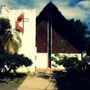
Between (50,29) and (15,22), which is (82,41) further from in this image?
(15,22)

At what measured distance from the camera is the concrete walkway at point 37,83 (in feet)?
69.3

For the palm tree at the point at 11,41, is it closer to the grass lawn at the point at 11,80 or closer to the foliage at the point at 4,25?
the foliage at the point at 4,25

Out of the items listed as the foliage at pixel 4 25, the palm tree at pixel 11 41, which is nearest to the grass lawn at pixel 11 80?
the palm tree at pixel 11 41

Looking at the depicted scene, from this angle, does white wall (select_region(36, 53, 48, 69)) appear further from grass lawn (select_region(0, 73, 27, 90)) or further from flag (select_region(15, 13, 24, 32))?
grass lawn (select_region(0, 73, 27, 90))

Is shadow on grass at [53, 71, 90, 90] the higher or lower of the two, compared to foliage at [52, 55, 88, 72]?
lower

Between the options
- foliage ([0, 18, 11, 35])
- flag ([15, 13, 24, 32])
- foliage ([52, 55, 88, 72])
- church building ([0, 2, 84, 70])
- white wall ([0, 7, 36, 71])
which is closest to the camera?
foliage ([52, 55, 88, 72])

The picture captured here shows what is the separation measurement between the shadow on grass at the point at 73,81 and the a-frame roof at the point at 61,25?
6975 mm

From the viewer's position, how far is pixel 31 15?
27.7 meters

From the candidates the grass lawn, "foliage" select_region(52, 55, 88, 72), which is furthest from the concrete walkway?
"foliage" select_region(52, 55, 88, 72)

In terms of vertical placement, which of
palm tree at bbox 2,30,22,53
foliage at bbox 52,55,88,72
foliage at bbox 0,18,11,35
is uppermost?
foliage at bbox 0,18,11,35

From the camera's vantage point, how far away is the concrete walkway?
21.1m

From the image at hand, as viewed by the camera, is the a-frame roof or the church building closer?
the church building

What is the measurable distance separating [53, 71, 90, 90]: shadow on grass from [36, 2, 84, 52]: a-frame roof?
698 cm

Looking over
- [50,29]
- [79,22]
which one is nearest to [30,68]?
[50,29]
